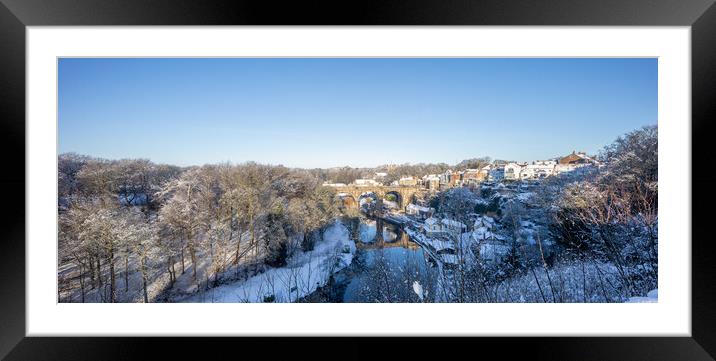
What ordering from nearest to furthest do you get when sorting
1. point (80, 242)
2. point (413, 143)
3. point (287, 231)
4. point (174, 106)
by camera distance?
point (80, 242), point (174, 106), point (413, 143), point (287, 231)

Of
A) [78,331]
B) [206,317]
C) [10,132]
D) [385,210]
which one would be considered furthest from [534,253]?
[10,132]

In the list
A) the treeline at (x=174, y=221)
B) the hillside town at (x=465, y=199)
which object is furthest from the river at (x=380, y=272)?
the treeline at (x=174, y=221)

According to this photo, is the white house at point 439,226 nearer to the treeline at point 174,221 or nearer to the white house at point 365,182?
the white house at point 365,182

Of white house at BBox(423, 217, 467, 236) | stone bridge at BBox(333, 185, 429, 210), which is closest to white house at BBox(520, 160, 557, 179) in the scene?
white house at BBox(423, 217, 467, 236)

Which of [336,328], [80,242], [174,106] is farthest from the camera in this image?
[174,106]

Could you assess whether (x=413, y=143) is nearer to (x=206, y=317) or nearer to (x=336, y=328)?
(x=336, y=328)

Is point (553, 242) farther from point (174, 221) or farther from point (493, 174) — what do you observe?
point (174, 221)
